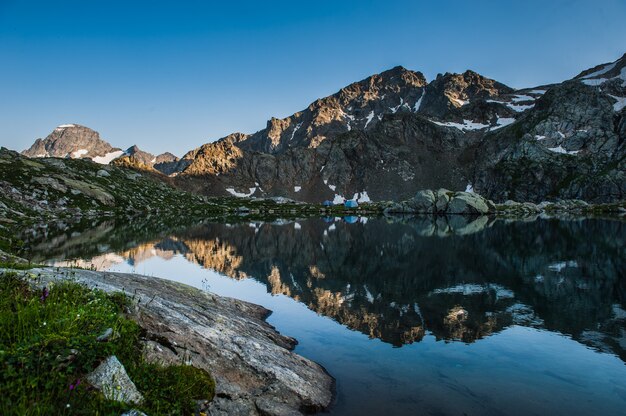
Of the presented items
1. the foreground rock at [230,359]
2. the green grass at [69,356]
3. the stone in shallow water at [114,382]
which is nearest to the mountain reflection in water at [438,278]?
the foreground rock at [230,359]

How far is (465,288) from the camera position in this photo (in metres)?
34.5

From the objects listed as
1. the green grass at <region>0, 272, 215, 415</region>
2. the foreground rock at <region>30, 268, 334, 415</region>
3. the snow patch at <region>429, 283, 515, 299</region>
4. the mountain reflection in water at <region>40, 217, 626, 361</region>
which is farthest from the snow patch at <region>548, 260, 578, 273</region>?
the green grass at <region>0, 272, 215, 415</region>

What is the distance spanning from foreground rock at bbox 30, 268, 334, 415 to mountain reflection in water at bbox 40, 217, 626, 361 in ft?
27.9

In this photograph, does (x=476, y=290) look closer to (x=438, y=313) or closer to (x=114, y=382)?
(x=438, y=313)

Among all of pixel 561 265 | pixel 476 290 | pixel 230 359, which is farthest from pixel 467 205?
pixel 230 359

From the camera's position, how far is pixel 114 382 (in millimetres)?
8305

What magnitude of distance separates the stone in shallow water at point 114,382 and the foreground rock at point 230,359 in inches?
71.5

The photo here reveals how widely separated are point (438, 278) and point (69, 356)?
3622 centimetres

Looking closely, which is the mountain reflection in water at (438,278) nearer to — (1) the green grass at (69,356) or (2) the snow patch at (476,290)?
(2) the snow patch at (476,290)

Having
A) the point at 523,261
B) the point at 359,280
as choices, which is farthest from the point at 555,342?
the point at 523,261

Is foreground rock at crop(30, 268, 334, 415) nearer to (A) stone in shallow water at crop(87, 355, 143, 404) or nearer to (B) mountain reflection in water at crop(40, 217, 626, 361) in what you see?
(A) stone in shallow water at crop(87, 355, 143, 404)

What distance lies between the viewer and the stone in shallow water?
26.5 ft

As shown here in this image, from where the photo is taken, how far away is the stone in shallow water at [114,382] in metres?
8.08

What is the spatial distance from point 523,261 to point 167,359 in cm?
4965
